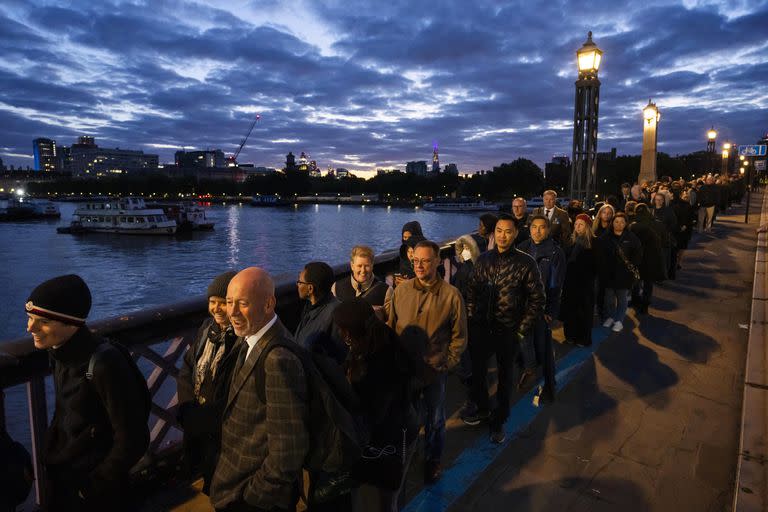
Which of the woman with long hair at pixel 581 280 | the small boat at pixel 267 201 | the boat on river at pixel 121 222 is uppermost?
the woman with long hair at pixel 581 280

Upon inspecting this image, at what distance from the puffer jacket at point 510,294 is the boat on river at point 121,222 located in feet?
253

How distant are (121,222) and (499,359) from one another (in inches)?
3227

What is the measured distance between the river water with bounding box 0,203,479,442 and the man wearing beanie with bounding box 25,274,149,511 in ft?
43.2

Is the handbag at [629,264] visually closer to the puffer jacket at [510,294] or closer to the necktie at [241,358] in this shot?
the puffer jacket at [510,294]

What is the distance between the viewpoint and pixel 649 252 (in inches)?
313

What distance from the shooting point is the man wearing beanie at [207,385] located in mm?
2406

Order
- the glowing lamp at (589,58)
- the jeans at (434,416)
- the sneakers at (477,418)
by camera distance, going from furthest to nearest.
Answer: the glowing lamp at (589,58) → the sneakers at (477,418) → the jeans at (434,416)

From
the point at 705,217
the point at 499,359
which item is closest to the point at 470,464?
the point at 499,359

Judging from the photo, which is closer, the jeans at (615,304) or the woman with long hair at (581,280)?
the woman with long hair at (581,280)

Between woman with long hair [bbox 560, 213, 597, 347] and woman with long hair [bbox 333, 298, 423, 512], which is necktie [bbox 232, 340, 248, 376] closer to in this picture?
woman with long hair [bbox 333, 298, 423, 512]

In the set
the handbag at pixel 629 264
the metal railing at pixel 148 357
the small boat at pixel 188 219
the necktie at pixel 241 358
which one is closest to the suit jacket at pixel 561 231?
the handbag at pixel 629 264

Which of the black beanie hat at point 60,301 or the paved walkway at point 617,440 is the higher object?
the black beanie hat at point 60,301

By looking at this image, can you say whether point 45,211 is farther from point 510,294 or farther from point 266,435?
point 266,435

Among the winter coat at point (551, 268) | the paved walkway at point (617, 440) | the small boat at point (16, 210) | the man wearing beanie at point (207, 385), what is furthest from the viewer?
the small boat at point (16, 210)
